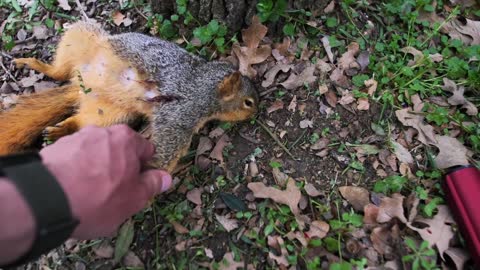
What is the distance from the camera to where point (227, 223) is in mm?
2660

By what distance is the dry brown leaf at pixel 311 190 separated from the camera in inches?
108

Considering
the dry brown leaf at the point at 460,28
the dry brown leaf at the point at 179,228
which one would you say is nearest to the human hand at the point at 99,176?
the dry brown leaf at the point at 179,228

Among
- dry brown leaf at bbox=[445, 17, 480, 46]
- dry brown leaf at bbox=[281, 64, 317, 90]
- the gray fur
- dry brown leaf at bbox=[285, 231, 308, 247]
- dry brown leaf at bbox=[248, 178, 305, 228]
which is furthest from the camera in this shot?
dry brown leaf at bbox=[445, 17, 480, 46]

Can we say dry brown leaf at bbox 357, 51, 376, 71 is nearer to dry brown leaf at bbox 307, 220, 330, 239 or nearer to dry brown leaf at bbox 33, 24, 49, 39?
dry brown leaf at bbox 307, 220, 330, 239

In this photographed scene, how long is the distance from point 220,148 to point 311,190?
0.63 m

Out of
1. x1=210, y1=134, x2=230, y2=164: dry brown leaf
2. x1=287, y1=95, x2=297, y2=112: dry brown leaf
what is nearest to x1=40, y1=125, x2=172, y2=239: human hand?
x1=210, y1=134, x2=230, y2=164: dry brown leaf

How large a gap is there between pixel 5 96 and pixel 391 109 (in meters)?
2.56

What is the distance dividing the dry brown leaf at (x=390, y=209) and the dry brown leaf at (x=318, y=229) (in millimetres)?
297

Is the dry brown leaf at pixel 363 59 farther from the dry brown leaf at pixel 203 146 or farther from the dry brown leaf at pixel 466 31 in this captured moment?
the dry brown leaf at pixel 203 146

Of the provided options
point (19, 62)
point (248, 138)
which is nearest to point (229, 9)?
point (248, 138)

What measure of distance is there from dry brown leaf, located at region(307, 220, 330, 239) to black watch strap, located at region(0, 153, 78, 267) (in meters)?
1.40

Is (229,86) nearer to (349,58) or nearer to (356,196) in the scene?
(349,58)

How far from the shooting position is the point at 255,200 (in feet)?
9.00

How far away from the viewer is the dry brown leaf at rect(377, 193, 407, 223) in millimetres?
2594
